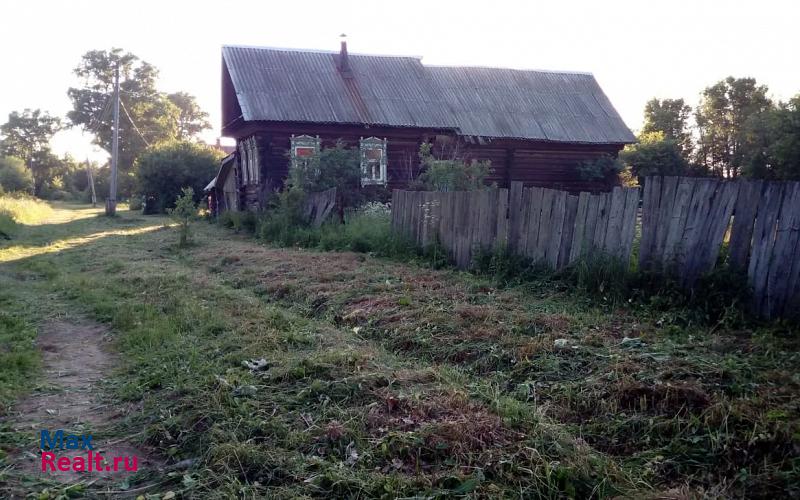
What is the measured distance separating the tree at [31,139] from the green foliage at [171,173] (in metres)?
39.5

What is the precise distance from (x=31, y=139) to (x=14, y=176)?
69.4 ft

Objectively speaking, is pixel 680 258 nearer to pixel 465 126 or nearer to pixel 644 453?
pixel 644 453

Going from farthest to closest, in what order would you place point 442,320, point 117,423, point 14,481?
point 442,320 < point 117,423 < point 14,481

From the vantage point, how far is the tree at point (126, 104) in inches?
2173

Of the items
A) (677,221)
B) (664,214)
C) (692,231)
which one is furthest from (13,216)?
(692,231)

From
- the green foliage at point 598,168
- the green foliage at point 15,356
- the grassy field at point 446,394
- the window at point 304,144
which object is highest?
the window at point 304,144

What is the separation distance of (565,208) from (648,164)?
22692mm

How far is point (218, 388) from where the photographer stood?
439cm

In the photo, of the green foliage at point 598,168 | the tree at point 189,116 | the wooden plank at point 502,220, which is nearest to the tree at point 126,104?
the tree at point 189,116

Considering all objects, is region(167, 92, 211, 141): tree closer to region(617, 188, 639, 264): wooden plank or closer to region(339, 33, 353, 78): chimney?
region(339, 33, 353, 78): chimney

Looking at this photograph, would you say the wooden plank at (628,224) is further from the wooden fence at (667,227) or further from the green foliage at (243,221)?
the green foliage at (243,221)

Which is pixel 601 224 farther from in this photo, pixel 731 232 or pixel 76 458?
pixel 76 458

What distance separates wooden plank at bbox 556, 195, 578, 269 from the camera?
303 inches

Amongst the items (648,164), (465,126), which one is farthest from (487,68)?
(648,164)
